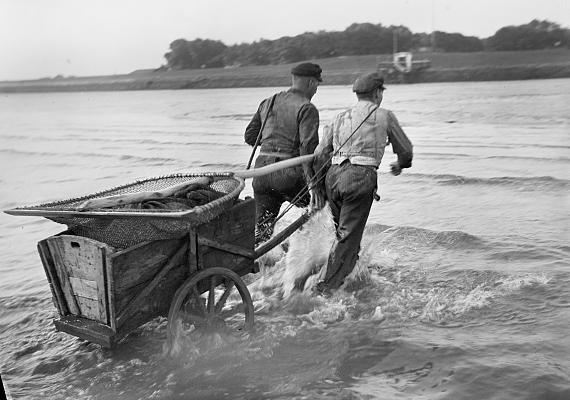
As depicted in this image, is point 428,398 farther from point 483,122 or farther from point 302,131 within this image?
point 483,122

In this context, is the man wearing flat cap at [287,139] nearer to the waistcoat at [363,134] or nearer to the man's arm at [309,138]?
the man's arm at [309,138]

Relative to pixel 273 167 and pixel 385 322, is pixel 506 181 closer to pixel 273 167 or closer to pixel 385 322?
pixel 385 322

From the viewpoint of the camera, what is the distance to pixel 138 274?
3.89 meters

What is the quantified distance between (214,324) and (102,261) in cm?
115

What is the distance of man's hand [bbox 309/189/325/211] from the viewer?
5.91 m

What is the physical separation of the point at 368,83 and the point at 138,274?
8.68 ft

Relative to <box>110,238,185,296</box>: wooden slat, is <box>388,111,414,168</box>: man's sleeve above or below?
above

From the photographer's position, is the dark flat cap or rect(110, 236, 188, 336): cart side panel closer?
rect(110, 236, 188, 336): cart side panel

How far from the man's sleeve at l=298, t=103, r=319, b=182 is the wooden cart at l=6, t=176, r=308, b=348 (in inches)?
54.7

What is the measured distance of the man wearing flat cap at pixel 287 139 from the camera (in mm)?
5840

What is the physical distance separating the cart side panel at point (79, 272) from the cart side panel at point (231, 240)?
0.72 m

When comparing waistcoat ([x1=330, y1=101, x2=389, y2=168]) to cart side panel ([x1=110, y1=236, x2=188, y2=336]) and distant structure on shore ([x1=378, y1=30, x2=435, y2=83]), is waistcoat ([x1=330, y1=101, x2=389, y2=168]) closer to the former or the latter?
cart side panel ([x1=110, y1=236, x2=188, y2=336])

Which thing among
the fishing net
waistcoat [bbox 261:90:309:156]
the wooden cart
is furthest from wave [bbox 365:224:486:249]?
the fishing net

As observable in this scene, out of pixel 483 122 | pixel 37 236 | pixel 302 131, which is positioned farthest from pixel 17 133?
pixel 302 131
